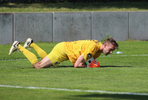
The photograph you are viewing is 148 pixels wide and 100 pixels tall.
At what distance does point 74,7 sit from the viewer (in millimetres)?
34969

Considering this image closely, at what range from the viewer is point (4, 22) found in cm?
2392

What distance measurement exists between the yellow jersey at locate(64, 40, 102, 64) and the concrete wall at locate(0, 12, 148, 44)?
12.8 m

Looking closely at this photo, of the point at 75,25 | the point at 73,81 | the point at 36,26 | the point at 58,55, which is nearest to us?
the point at 73,81

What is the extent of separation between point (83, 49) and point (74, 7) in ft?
78.6

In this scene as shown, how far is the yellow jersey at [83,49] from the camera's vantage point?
1108 centimetres

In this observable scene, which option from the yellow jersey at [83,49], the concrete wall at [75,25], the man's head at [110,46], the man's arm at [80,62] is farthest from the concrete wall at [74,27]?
the man's head at [110,46]

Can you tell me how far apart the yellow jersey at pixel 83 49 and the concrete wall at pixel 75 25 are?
12.8 m

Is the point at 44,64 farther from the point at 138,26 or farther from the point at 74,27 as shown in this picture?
the point at 138,26

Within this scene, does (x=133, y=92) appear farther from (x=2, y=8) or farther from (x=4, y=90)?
(x=2, y=8)

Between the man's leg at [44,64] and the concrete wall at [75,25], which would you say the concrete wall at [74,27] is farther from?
the man's leg at [44,64]

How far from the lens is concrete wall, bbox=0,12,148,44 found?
79.3 feet

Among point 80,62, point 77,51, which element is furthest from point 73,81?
point 77,51

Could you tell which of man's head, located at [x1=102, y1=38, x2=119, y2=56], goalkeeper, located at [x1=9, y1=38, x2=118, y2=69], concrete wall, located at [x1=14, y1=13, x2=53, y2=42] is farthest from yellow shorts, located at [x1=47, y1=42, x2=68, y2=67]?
concrete wall, located at [x1=14, y1=13, x2=53, y2=42]

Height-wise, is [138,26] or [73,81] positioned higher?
[138,26]
